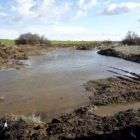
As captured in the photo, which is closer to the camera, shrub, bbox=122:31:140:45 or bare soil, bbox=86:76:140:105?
bare soil, bbox=86:76:140:105

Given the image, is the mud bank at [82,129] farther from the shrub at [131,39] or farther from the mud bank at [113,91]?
the shrub at [131,39]

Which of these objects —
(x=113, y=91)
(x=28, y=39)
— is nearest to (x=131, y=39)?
(x=28, y=39)

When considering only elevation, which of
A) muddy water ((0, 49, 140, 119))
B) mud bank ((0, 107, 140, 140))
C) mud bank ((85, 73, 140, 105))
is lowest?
muddy water ((0, 49, 140, 119))

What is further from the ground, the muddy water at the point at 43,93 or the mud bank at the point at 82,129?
the mud bank at the point at 82,129

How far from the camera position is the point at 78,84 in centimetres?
1702

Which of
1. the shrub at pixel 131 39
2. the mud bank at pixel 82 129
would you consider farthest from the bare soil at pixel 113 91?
the shrub at pixel 131 39

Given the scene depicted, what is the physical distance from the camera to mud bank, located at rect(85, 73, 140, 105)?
493 inches

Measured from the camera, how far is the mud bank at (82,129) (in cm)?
754

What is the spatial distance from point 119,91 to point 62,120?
5.63 meters

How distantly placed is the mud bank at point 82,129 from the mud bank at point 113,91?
3.24 m

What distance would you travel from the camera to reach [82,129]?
7973 mm

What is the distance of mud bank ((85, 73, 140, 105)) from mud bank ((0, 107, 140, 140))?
3.24m

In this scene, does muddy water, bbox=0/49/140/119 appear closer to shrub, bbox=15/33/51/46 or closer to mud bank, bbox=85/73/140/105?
mud bank, bbox=85/73/140/105

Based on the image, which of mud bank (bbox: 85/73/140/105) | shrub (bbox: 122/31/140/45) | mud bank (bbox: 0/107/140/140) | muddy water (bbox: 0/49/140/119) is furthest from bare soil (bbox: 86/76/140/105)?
shrub (bbox: 122/31/140/45)
